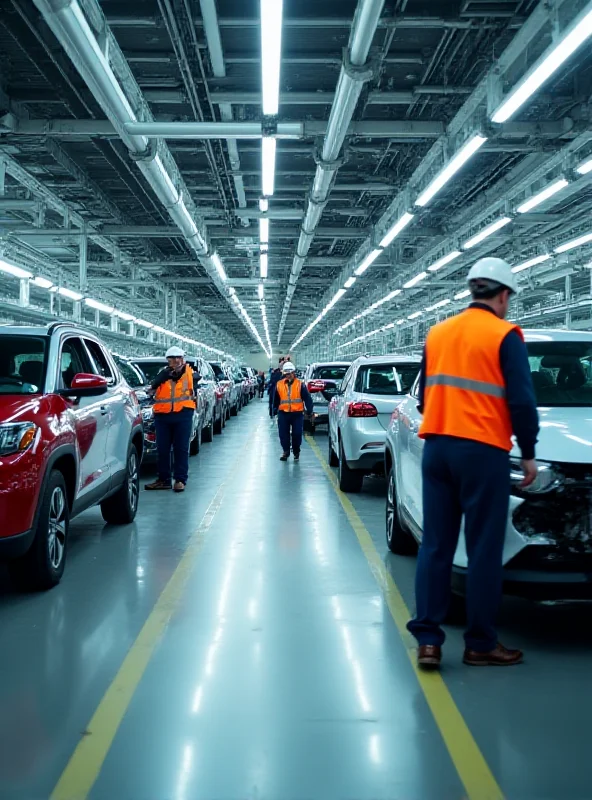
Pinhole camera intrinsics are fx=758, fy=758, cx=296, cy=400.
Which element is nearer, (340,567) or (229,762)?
(229,762)

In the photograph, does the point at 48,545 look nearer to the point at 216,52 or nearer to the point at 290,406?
the point at 216,52

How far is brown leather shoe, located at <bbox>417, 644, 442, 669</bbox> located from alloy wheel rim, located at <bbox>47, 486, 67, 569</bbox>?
8.90ft

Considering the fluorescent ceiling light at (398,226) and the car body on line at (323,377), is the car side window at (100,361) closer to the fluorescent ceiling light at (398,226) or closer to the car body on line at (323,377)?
the fluorescent ceiling light at (398,226)

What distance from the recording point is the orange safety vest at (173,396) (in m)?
9.77

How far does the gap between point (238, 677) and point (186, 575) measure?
81.2 inches

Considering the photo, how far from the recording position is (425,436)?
12.9 feet

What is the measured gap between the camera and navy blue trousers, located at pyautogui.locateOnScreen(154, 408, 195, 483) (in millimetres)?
9836

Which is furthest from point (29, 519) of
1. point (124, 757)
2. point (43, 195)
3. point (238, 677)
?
point (43, 195)

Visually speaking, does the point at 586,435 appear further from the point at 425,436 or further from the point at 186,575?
the point at 186,575

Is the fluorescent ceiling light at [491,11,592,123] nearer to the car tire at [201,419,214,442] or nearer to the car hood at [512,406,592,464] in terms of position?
the car hood at [512,406,592,464]

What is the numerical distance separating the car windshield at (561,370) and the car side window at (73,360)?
149 inches

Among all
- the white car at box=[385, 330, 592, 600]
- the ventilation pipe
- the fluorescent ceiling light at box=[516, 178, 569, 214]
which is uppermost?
the ventilation pipe

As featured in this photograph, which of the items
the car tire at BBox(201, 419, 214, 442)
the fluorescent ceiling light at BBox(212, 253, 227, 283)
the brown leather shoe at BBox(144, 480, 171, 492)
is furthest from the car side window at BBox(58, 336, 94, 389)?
the fluorescent ceiling light at BBox(212, 253, 227, 283)

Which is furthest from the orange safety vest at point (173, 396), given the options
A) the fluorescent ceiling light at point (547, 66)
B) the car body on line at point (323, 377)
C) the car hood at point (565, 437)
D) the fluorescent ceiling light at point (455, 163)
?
the car body on line at point (323, 377)
